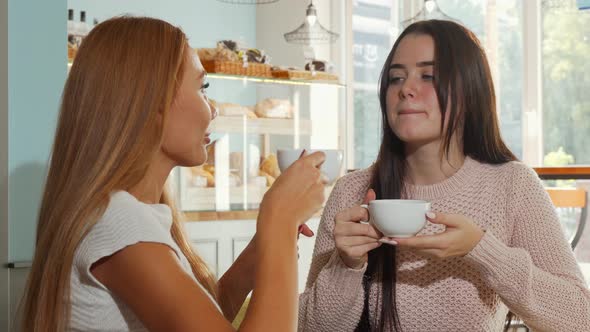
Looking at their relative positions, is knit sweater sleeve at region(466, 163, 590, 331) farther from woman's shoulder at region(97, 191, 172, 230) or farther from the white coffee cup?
woman's shoulder at region(97, 191, 172, 230)

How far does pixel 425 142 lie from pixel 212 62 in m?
2.24

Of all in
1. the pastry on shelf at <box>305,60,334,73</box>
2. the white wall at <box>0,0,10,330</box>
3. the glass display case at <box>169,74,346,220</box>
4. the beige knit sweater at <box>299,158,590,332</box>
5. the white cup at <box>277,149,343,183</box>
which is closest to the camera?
the white cup at <box>277,149,343,183</box>

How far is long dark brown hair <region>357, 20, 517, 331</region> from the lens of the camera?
1.80 m

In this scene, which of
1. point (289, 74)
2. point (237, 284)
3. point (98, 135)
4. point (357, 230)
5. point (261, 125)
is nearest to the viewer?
point (98, 135)

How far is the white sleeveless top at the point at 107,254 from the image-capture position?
1274mm

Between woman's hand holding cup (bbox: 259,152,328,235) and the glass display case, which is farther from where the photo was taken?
the glass display case

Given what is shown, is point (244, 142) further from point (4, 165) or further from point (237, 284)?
point (237, 284)

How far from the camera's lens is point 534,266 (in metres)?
1.67

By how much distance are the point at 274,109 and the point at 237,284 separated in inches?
97.8

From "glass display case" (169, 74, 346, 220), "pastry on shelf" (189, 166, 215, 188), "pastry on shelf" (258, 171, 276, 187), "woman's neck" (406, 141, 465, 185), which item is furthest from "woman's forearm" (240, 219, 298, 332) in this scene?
"pastry on shelf" (258, 171, 276, 187)

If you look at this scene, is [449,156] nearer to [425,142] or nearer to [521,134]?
[425,142]

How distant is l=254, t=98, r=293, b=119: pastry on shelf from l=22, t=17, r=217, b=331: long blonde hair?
2630 mm

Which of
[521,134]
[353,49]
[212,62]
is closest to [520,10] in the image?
[521,134]

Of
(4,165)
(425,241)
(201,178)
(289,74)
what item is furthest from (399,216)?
(289,74)
